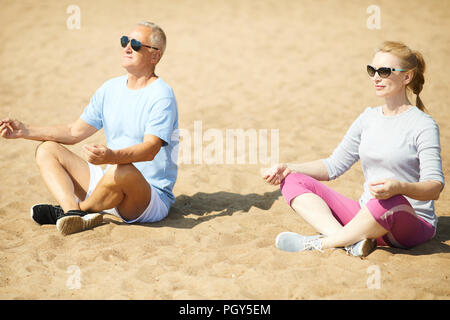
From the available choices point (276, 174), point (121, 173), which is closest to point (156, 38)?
point (121, 173)

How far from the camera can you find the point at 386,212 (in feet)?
Answer: 9.36

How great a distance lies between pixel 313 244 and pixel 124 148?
4.73 feet

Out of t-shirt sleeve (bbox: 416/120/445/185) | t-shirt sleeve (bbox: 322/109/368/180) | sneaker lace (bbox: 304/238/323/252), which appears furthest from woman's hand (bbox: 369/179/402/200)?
t-shirt sleeve (bbox: 322/109/368/180)

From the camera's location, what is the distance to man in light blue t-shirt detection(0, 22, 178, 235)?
3521 millimetres

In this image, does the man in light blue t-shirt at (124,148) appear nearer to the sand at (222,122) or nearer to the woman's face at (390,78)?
the sand at (222,122)

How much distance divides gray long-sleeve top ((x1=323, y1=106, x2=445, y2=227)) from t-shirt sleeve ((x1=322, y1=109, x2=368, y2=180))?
54 millimetres

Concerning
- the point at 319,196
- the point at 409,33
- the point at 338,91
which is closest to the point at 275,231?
the point at 319,196

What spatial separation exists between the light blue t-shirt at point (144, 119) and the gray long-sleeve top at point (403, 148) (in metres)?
1.40

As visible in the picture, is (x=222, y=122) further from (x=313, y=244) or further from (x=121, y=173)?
(x=313, y=244)

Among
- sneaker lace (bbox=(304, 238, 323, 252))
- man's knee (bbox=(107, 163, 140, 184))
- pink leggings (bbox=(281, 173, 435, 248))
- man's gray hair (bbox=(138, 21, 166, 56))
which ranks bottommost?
sneaker lace (bbox=(304, 238, 323, 252))

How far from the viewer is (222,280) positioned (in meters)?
2.85

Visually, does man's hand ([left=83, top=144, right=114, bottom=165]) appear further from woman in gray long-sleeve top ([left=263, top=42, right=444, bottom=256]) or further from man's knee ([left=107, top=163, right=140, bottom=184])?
woman in gray long-sleeve top ([left=263, top=42, right=444, bottom=256])

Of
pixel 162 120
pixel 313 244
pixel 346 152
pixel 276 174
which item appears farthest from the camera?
pixel 162 120

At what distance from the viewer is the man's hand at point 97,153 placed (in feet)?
10.4
